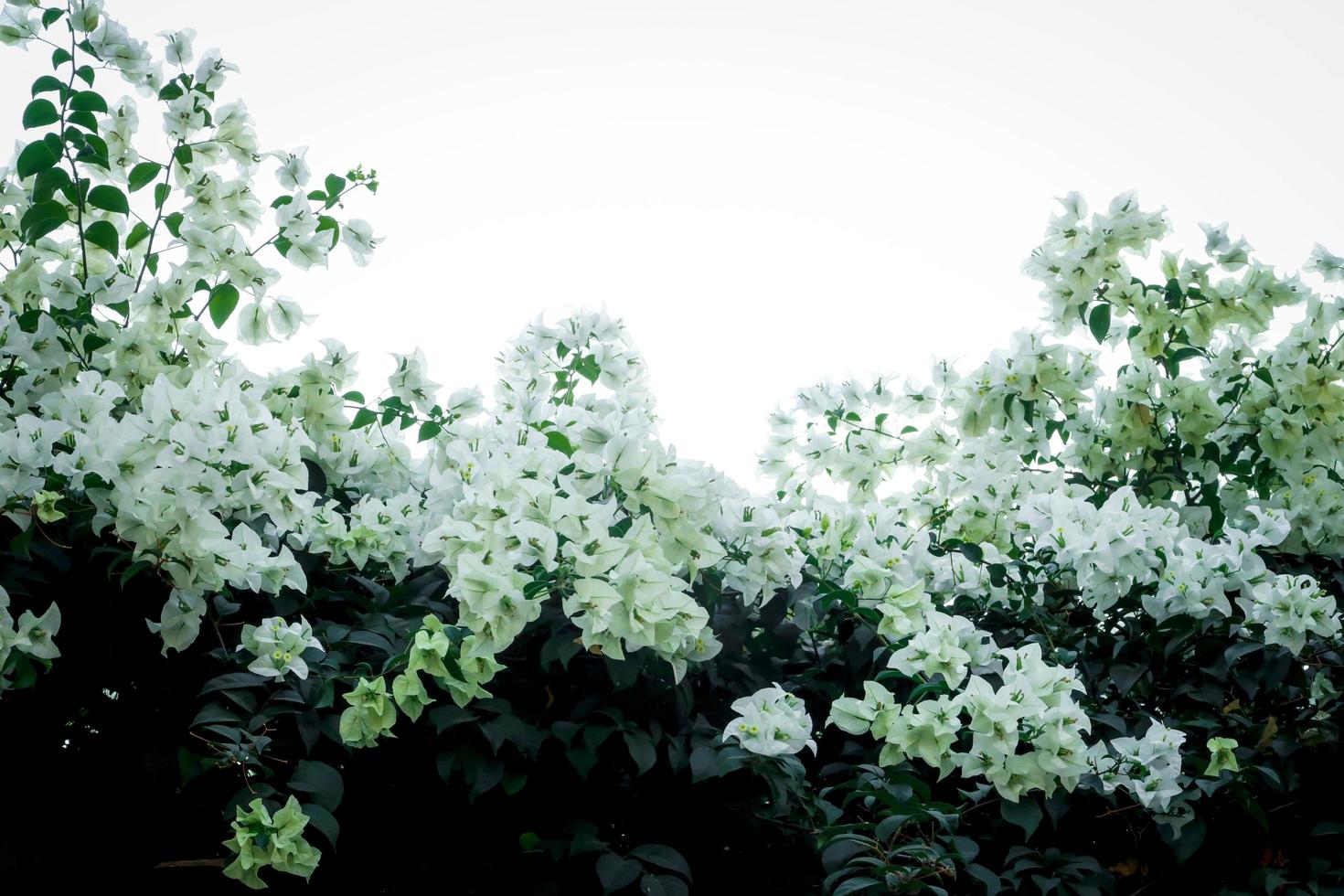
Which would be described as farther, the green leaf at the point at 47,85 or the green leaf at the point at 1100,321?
the green leaf at the point at 1100,321

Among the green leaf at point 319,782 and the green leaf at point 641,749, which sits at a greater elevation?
the green leaf at point 641,749

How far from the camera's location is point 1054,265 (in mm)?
2662

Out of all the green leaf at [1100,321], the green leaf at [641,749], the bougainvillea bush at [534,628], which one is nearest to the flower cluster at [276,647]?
the bougainvillea bush at [534,628]

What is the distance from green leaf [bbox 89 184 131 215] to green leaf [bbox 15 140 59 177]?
0.28ft

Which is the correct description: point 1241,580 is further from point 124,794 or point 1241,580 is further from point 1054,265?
point 124,794

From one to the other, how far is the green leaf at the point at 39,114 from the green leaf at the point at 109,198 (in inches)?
5.5

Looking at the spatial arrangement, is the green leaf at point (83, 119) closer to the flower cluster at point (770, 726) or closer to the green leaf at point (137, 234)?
the green leaf at point (137, 234)

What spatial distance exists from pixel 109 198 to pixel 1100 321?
7.26 ft

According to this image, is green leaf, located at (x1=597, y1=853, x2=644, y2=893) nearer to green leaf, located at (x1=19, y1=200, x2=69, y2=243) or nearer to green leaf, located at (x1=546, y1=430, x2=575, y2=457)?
green leaf, located at (x1=546, y1=430, x2=575, y2=457)

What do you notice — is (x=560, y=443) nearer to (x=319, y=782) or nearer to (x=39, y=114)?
(x=319, y=782)

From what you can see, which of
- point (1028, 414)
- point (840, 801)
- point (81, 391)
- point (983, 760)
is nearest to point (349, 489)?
point (81, 391)

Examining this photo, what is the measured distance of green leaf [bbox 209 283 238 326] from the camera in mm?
2096

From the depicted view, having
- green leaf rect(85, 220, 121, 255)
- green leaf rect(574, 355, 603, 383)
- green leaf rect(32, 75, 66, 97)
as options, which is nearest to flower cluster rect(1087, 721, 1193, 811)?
green leaf rect(574, 355, 603, 383)

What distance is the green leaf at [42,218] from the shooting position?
1.95m
